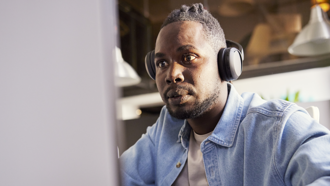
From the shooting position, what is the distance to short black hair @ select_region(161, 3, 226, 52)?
0.91 m

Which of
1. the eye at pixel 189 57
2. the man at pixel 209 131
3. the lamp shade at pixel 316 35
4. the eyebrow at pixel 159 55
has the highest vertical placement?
the lamp shade at pixel 316 35

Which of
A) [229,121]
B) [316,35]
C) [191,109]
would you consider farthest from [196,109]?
[316,35]

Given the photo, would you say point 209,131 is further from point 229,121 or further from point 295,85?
point 295,85

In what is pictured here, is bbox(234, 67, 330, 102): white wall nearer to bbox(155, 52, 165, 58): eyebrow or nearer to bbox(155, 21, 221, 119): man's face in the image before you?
bbox(155, 21, 221, 119): man's face

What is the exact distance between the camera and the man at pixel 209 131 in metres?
0.69

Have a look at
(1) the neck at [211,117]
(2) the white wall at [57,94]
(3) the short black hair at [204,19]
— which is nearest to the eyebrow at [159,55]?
(3) the short black hair at [204,19]

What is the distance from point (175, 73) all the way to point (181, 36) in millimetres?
133

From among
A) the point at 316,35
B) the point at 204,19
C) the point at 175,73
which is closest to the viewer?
the point at 175,73

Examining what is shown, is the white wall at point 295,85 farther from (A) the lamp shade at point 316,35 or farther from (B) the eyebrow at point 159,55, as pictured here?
(A) the lamp shade at point 316,35

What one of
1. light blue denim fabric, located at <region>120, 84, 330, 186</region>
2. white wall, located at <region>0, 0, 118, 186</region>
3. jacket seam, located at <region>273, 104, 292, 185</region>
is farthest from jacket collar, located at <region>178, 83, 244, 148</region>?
white wall, located at <region>0, 0, 118, 186</region>

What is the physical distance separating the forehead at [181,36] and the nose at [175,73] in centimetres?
7

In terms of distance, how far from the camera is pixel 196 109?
0.88 m

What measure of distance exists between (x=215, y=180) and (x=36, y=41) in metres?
0.64

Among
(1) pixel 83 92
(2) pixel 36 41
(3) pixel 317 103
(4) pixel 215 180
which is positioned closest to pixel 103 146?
(1) pixel 83 92
